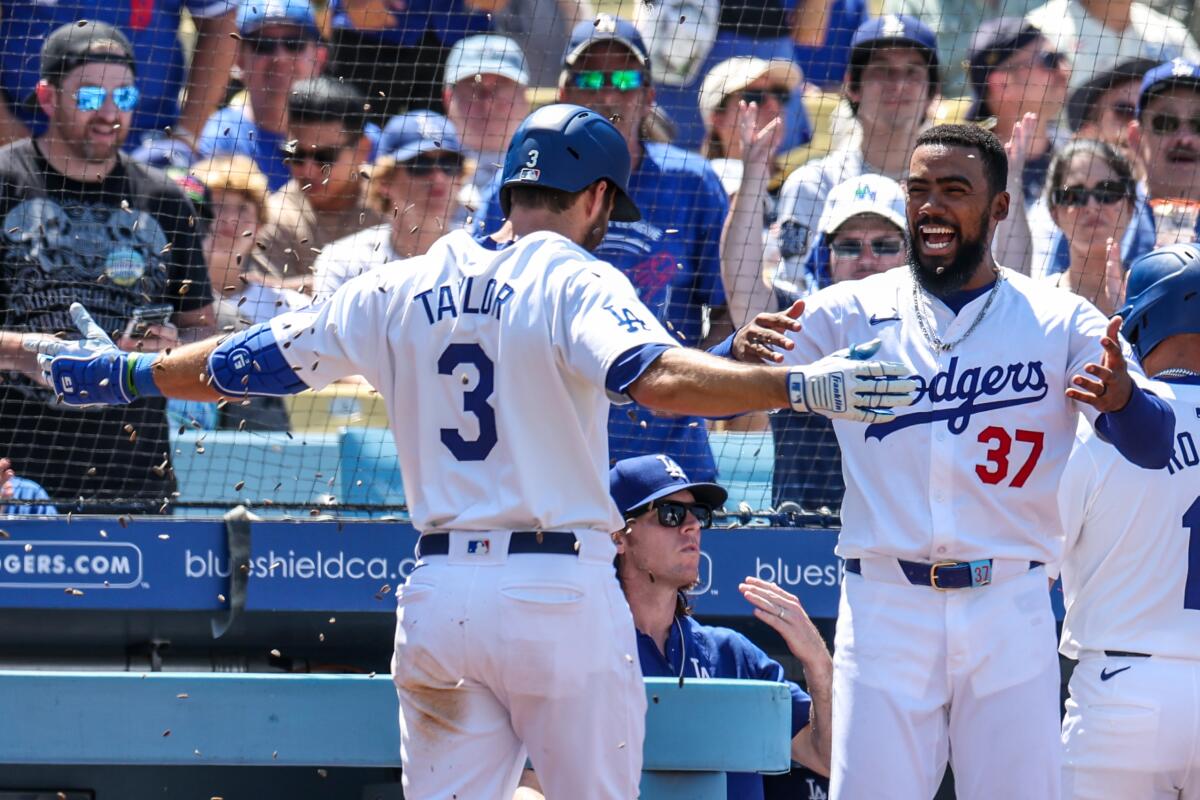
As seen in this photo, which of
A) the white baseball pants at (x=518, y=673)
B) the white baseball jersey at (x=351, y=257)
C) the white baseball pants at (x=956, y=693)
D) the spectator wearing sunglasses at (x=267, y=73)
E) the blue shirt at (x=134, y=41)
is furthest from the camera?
the spectator wearing sunglasses at (x=267, y=73)

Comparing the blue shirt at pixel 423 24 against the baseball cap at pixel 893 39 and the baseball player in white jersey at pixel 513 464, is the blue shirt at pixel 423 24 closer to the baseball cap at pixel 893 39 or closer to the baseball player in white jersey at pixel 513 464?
the baseball cap at pixel 893 39

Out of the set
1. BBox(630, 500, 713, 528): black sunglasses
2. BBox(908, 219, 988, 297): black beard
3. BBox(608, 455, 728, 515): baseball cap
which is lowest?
BBox(630, 500, 713, 528): black sunglasses

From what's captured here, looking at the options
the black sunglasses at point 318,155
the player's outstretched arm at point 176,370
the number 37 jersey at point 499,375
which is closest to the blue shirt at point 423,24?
the black sunglasses at point 318,155

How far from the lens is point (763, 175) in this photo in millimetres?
6152

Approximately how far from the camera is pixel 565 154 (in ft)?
11.0

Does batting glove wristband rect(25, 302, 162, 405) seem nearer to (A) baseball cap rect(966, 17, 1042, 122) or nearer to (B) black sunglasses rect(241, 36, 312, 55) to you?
(B) black sunglasses rect(241, 36, 312, 55)

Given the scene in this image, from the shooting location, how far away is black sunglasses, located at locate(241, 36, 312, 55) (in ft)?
24.1

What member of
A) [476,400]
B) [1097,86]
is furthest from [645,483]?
[1097,86]

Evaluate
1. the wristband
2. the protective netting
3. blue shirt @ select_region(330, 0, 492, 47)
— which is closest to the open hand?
the wristband

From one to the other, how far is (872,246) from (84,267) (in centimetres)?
276

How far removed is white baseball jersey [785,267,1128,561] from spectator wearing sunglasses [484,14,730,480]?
2.25 meters

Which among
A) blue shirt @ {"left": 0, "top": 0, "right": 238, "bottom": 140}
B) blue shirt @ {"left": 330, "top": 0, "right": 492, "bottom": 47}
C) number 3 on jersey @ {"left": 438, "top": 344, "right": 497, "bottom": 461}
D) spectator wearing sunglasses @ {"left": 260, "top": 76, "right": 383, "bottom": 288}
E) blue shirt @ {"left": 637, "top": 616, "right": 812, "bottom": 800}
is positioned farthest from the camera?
blue shirt @ {"left": 330, "top": 0, "right": 492, "bottom": 47}

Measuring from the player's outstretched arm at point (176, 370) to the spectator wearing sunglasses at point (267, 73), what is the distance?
12.2ft

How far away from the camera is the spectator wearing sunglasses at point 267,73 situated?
7281mm
